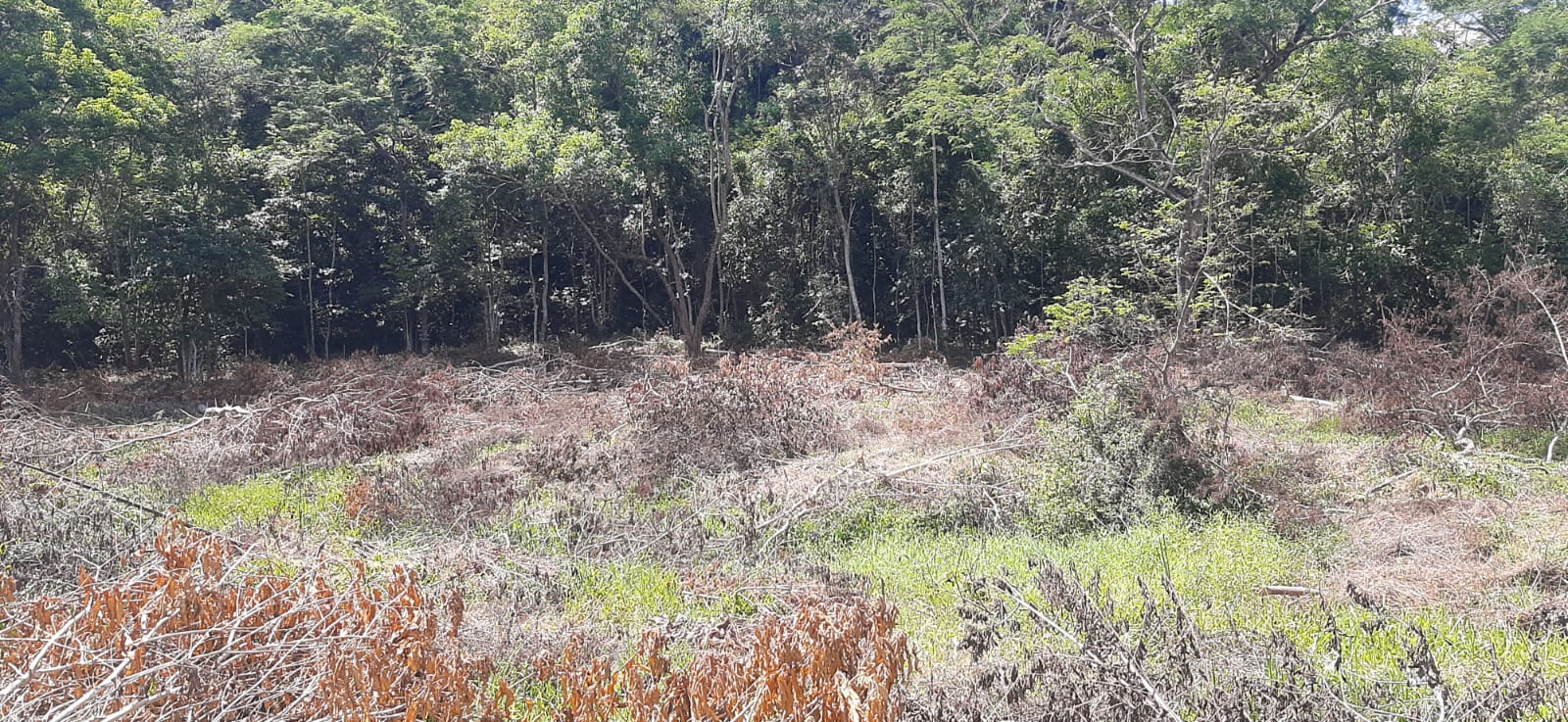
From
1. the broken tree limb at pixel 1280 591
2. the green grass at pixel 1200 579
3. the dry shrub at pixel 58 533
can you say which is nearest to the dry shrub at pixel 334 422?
the dry shrub at pixel 58 533

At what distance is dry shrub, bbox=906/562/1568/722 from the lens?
107 inches

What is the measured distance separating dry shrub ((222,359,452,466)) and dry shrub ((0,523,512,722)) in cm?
567

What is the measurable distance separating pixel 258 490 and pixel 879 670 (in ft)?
21.6

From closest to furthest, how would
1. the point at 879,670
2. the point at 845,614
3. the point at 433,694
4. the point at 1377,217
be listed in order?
the point at 879,670 < the point at 433,694 < the point at 845,614 < the point at 1377,217

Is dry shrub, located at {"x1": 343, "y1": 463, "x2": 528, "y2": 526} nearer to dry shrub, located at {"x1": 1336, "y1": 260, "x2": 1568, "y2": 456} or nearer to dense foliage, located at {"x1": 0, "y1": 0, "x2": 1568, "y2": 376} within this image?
dry shrub, located at {"x1": 1336, "y1": 260, "x2": 1568, "y2": 456}

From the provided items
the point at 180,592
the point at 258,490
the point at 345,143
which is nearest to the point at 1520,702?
the point at 180,592

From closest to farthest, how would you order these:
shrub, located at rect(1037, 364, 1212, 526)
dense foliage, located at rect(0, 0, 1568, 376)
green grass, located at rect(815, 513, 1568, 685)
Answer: green grass, located at rect(815, 513, 1568, 685) < shrub, located at rect(1037, 364, 1212, 526) < dense foliage, located at rect(0, 0, 1568, 376)

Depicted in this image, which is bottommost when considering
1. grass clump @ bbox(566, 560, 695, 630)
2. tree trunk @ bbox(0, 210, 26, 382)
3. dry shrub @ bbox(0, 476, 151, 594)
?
grass clump @ bbox(566, 560, 695, 630)

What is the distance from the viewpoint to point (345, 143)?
58.1 ft

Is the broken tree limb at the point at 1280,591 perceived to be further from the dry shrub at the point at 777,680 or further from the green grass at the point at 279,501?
the green grass at the point at 279,501

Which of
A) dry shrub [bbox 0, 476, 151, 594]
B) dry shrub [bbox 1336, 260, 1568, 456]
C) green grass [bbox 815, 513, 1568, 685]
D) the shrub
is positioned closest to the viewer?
green grass [bbox 815, 513, 1568, 685]

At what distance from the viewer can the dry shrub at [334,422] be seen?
8.60 metres

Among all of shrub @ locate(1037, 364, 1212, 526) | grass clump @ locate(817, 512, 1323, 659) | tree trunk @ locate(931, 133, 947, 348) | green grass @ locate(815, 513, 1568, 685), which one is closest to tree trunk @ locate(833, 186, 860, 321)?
tree trunk @ locate(931, 133, 947, 348)

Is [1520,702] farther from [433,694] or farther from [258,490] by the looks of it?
[258,490]
